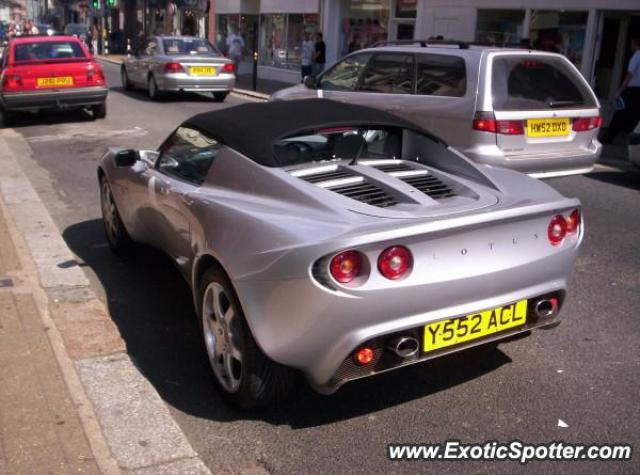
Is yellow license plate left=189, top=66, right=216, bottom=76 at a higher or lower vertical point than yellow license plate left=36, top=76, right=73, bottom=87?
higher

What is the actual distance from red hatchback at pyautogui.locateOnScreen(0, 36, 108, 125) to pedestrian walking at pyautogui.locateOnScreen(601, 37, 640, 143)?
30.8ft

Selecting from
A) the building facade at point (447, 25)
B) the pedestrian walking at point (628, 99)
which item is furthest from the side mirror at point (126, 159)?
the building facade at point (447, 25)

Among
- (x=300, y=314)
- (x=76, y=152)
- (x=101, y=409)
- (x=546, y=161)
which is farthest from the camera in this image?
(x=76, y=152)

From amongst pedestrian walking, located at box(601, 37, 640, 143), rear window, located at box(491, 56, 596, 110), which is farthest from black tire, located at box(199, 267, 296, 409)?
pedestrian walking, located at box(601, 37, 640, 143)

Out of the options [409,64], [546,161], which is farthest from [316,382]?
[409,64]

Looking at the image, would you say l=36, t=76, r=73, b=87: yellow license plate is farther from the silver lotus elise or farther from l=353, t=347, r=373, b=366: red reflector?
l=353, t=347, r=373, b=366: red reflector

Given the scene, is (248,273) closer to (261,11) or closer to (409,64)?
(409,64)

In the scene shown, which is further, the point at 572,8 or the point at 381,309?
the point at 572,8

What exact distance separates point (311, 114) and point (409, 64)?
186 inches

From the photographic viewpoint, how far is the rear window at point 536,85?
7.58 meters

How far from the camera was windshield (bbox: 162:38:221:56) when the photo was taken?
18.0 metres

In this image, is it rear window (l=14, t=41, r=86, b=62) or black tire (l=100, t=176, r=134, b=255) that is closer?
black tire (l=100, t=176, r=134, b=255)

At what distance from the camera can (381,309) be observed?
3082 millimetres

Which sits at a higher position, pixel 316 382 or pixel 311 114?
pixel 311 114
